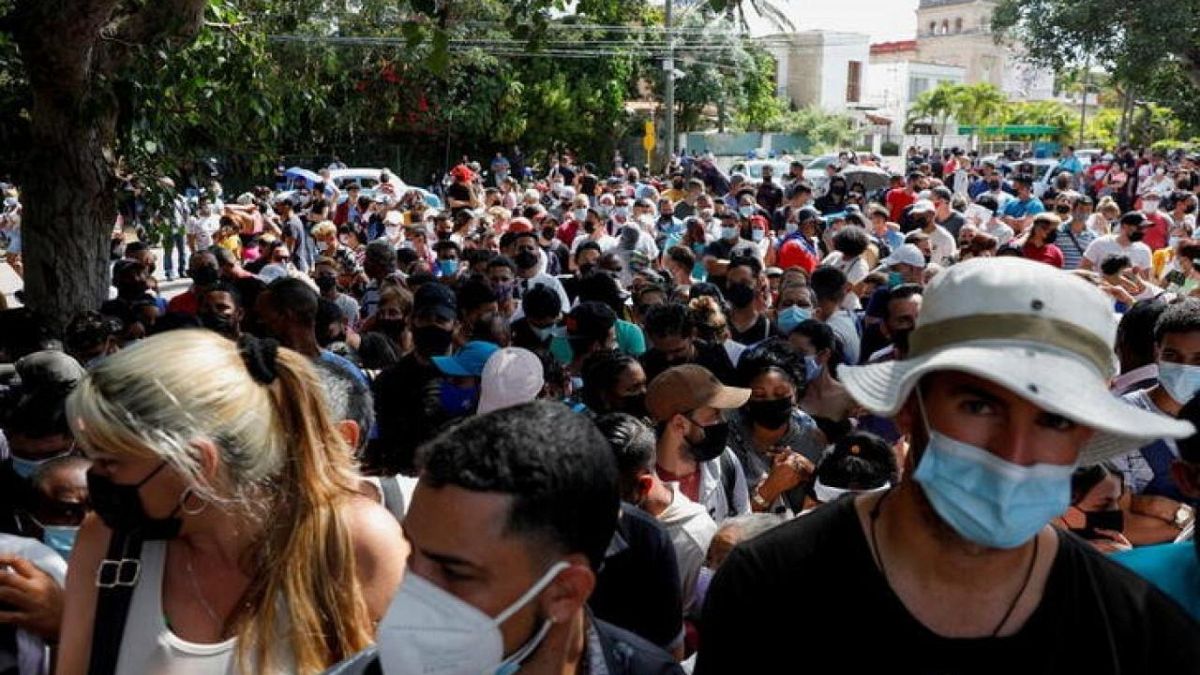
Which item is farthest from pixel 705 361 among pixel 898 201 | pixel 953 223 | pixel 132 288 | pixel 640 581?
pixel 898 201

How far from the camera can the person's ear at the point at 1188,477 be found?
2.36m

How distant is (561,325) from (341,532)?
3.97 m

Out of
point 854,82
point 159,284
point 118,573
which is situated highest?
point 854,82

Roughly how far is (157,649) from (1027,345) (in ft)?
5.36

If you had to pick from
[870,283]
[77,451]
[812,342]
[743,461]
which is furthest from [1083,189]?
[77,451]

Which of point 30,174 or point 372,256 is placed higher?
point 30,174

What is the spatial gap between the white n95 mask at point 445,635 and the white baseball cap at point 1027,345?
2.18 feet

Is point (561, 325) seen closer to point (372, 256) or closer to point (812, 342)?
point (812, 342)

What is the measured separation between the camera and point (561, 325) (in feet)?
20.4

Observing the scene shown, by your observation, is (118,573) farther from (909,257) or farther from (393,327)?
(909,257)

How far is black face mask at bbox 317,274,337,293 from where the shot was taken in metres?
7.72

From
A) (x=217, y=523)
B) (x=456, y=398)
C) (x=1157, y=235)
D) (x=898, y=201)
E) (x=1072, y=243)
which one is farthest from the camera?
(x=898, y=201)

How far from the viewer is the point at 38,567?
2389 mm

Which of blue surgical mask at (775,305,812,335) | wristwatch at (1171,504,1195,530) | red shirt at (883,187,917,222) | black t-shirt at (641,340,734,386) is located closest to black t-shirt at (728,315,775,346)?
blue surgical mask at (775,305,812,335)
